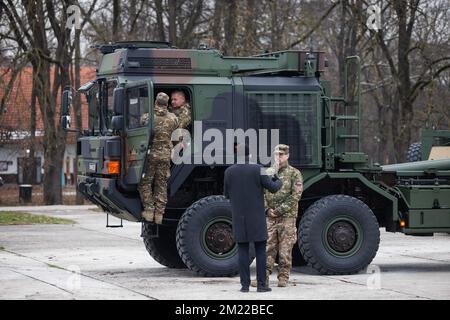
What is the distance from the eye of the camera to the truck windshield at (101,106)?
16.0 metres

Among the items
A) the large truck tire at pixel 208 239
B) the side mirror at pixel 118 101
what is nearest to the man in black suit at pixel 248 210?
the large truck tire at pixel 208 239

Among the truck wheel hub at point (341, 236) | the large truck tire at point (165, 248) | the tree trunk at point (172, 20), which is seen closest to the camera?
the truck wheel hub at point (341, 236)

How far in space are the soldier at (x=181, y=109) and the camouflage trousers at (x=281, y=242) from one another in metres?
2.16

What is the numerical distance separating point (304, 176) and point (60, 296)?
4.74 meters

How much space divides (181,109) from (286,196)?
2.39m

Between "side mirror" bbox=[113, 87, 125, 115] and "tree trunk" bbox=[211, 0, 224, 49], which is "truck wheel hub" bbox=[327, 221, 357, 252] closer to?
"side mirror" bbox=[113, 87, 125, 115]

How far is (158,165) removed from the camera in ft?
50.0

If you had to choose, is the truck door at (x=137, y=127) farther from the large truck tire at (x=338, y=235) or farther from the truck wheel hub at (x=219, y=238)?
the large truck tire at (x=338, y=235)

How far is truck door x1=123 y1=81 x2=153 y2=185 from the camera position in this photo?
15.1 meters

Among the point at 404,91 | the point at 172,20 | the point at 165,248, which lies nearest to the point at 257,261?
the point at 165,248

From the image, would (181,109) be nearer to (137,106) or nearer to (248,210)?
(137,106)

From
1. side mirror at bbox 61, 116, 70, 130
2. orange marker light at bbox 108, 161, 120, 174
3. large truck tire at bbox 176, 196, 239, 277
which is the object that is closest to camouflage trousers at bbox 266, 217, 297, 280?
large truck tire at bbox 176, 196, 239, 277

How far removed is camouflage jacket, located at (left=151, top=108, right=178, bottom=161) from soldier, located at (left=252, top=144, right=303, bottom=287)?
5.83 feet
